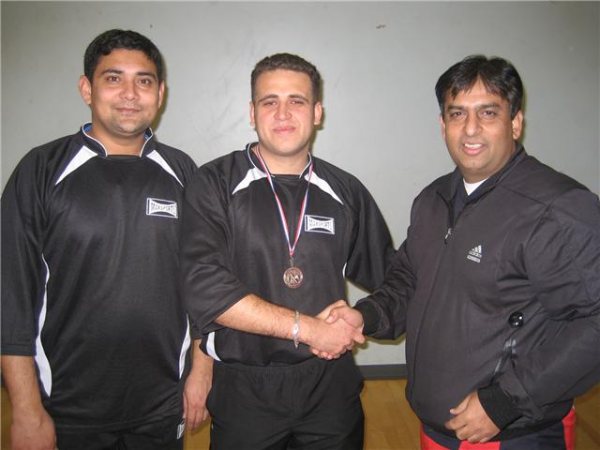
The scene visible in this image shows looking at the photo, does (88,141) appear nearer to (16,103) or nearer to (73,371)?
(73,371)

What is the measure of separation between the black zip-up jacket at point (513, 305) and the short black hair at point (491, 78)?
0.77ft

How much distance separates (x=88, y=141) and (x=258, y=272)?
2.86ft

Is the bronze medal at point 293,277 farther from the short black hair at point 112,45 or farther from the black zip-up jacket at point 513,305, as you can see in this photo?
the short black hair at point 112,45

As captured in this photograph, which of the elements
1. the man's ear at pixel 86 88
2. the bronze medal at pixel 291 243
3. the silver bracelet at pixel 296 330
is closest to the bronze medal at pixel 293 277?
the bronze medal at pixel 291 243

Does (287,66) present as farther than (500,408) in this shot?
Yes

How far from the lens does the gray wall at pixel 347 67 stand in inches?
112

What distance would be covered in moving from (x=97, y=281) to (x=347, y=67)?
2.28 m

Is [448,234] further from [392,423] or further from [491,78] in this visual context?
[392,423]

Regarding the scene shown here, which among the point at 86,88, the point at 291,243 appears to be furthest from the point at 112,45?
the point at 291,243

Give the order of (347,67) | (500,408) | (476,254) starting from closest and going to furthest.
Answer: (500,408) < (476,254) < (347,67)

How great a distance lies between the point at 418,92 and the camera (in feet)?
9.90

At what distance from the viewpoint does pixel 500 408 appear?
4.21ft

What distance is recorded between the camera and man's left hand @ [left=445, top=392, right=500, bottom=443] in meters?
1.30

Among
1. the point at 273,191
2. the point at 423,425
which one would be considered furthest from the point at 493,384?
the point at 273,191
